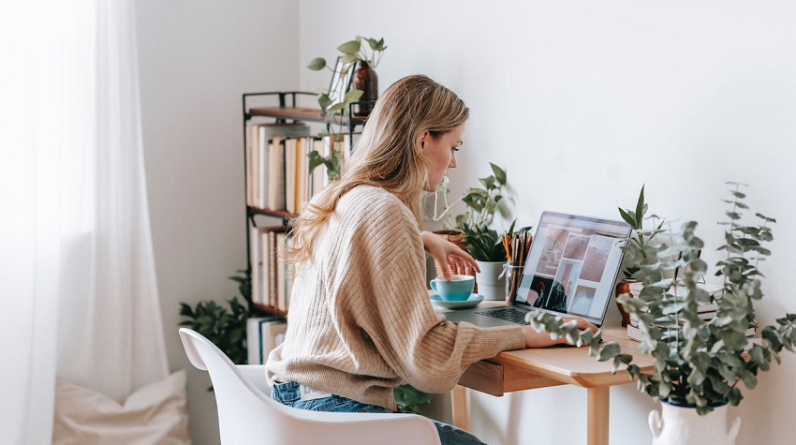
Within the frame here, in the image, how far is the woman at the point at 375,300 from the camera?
5.32 feet

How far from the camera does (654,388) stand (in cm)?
142

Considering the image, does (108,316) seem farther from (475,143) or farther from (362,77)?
(475,143)

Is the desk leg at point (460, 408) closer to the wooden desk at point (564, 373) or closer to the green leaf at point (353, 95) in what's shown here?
the wooden desk at point (564, 373)

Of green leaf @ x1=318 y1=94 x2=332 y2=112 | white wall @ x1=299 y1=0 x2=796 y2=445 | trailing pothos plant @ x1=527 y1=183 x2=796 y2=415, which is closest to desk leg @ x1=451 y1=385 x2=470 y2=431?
white wall @ x1=299 y1=0 x2=796 y2=445

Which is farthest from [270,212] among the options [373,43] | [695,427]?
[695,427]

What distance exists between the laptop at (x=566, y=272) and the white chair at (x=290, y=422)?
0.39 meters

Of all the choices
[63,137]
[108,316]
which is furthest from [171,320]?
[63,137]

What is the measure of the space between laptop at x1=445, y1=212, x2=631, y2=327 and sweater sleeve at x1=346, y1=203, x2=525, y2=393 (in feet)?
0.80

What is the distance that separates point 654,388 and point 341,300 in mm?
587

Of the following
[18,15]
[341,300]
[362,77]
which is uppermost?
[18,15]

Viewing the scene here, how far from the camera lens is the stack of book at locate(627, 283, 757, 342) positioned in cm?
162

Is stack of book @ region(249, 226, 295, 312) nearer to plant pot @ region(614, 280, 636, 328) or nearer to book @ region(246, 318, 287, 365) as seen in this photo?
book @ region(246, 318, 287, 365)

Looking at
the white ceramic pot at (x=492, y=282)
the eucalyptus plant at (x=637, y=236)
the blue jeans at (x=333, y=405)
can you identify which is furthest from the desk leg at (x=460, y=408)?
the eucalyptus plant at (x=637, y=236)

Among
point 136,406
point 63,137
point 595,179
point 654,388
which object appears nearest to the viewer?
point 654,388
